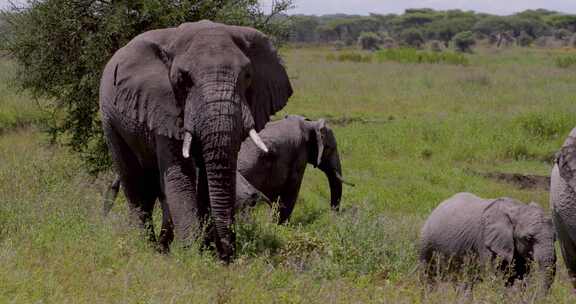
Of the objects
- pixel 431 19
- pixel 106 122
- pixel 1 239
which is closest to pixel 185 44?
pixel 106 122

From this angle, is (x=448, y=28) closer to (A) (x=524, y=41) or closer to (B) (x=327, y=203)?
(A) (x=524, y=41)

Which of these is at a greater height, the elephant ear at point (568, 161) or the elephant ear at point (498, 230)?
the elephant ear at point (568, 161)

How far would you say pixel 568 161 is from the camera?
21.1 ft

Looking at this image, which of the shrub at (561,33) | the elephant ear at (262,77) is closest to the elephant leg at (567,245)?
the elephant ear at (262,77)

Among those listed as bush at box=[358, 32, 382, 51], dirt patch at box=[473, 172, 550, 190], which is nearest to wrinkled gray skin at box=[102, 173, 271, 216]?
dirt patch at box=[473, 172, 550, 190]

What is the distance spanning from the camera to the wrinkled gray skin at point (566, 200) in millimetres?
6445

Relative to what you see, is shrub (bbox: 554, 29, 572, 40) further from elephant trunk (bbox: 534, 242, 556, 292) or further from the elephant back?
elephant trunk (bbox: 534, 242, 556, 292)

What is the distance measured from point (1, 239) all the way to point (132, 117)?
4.66 feet

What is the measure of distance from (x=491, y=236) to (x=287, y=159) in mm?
3398

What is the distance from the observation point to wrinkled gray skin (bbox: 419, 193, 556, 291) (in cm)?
677

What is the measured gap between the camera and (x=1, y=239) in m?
5.61

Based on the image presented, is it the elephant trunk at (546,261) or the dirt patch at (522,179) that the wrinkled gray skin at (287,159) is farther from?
the dirt patch at (522,179)

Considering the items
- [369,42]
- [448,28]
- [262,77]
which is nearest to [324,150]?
[262,77]

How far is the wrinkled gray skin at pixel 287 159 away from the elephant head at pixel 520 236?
8.60 feet
